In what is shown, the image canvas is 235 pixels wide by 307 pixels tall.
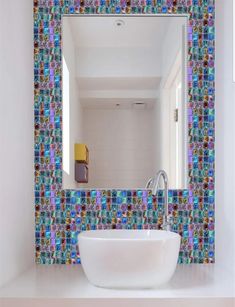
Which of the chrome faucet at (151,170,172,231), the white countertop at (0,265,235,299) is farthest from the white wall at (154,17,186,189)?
the white countertop at (0,265,235,299)

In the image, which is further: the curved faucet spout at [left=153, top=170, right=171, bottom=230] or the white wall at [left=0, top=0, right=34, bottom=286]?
the curved faucet spout at [left=153, top=170, right=171, bottom=230]

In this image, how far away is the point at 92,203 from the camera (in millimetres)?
2064

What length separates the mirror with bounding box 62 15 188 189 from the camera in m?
2.09

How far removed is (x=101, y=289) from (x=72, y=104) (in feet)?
2.89

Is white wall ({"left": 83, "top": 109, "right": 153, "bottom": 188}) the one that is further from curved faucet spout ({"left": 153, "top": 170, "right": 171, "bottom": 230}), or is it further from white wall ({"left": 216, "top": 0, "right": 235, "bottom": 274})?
white wall ({"left": 216, "top": 0, "right": 235, "bottom": 274})

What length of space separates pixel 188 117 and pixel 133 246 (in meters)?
0.77

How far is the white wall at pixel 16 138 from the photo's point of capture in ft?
5.36

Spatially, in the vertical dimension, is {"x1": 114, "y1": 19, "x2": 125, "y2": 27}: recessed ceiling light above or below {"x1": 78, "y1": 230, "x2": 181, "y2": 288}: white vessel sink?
above

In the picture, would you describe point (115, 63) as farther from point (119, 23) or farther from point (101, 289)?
point (101, 289)

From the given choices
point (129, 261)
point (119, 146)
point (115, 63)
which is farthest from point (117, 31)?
point (129, 261)

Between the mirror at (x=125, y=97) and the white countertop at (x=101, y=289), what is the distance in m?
0.45

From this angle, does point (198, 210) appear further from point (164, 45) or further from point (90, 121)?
point (164, 45)

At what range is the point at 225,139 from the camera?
6.14 feet

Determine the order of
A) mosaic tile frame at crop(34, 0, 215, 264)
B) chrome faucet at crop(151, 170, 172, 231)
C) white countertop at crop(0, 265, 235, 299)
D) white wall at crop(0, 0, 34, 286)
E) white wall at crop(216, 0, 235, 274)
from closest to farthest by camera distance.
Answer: white countertop at crop(0, 265, 235, 299)
white wall at crop(0, 0, 34, 286)
white wall at crop(216, 0, 235, 274)
chrome faucet at crop(151, 170, 172, 231)
mosaic tile frame at crop(34, 0, 215, 264)
